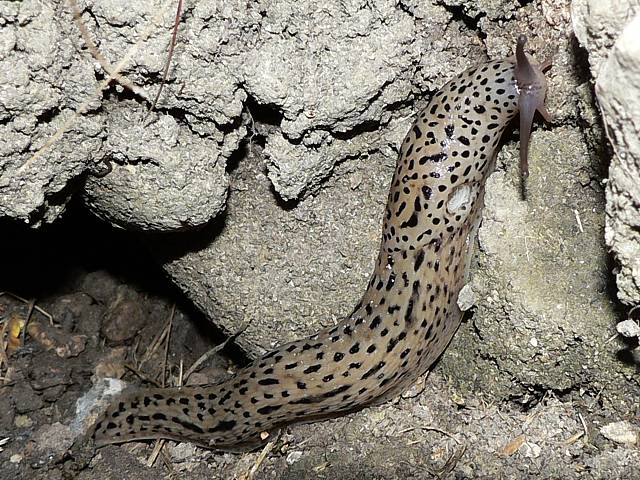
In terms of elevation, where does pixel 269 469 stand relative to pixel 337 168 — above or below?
below

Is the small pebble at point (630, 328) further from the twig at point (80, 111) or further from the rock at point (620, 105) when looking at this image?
the twig at point (80, 111)

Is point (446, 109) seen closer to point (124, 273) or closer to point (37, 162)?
point (37, 162)

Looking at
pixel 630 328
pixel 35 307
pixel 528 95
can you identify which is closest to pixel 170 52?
pixel 528 95

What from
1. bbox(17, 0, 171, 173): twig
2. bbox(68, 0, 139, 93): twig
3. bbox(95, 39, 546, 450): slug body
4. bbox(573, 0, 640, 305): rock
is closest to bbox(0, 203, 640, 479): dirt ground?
bbox(95, 39, 546, 450): slug body

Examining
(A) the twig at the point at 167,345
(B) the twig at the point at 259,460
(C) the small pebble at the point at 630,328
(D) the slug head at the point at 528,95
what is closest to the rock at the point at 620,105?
(C) the small pebble at the point at 630,328

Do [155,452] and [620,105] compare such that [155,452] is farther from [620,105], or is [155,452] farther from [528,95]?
[620,105]

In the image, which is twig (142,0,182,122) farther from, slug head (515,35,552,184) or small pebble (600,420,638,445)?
small pebble (600,420,638,445)

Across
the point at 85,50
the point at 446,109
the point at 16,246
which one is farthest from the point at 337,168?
the point at 16,246
